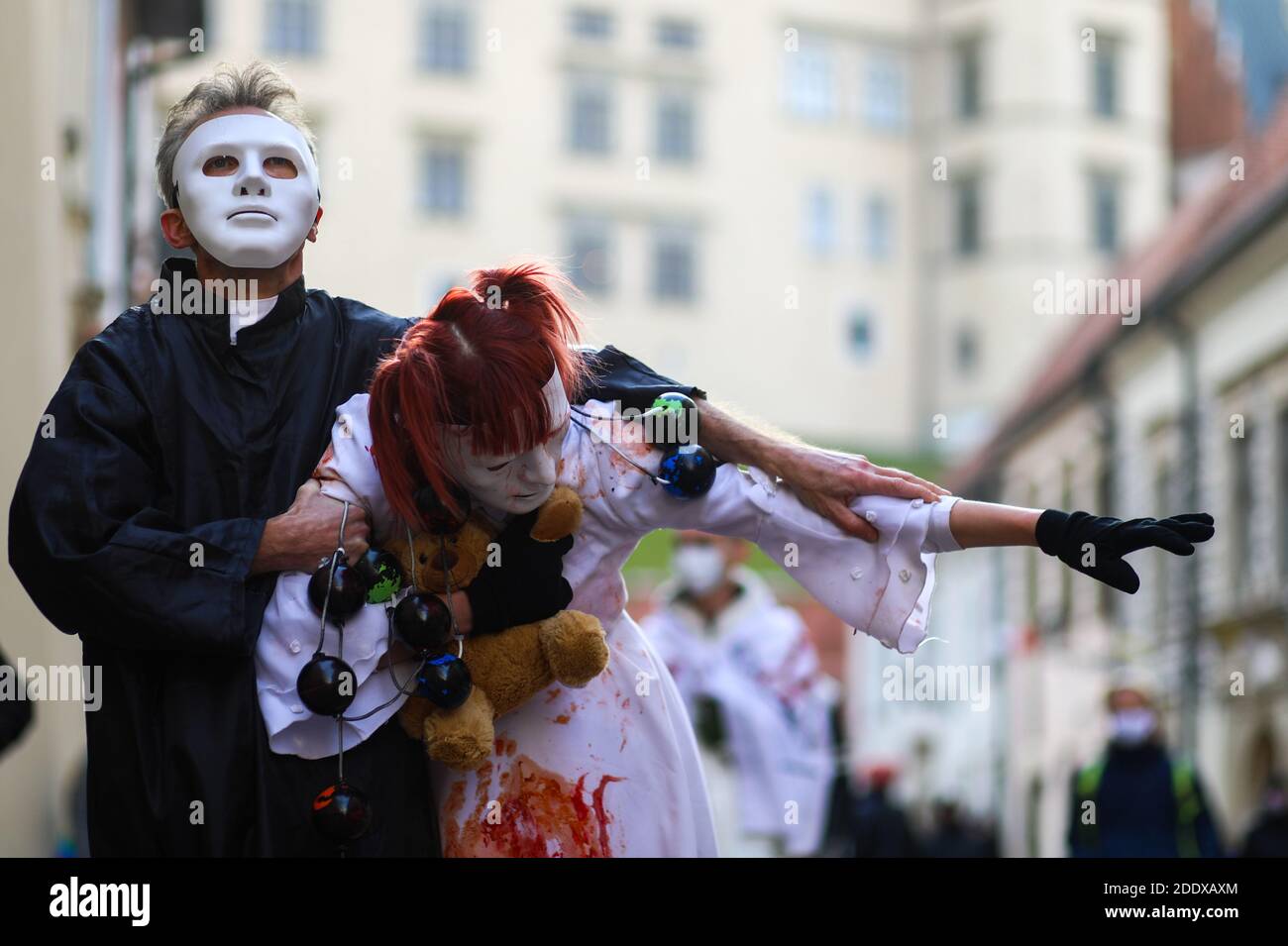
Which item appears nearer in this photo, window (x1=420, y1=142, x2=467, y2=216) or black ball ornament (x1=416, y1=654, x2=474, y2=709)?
black ball ornament (x1=416, y1=654, x2=474, y2=709)

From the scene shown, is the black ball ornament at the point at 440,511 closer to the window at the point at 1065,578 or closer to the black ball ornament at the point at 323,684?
the black ball ornament at the point at 323,684

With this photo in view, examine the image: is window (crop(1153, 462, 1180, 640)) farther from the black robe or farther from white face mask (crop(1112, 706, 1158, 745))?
the black robe

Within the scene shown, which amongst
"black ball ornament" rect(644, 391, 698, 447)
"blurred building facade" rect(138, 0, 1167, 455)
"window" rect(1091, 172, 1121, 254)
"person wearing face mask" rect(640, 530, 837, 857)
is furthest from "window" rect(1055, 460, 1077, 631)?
"window" rect(1091, 172, 1121, 254)

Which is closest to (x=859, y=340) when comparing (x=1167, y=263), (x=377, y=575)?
(x=1167, y=263)

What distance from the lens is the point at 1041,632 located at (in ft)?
108

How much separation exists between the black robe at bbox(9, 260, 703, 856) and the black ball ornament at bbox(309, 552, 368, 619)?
115 mm

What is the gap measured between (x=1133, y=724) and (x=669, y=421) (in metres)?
6.12

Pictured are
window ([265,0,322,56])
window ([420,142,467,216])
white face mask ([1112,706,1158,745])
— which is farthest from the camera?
window ([420,142,467,216])

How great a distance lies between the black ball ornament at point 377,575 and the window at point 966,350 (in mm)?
61477

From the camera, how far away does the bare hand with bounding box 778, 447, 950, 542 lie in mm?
4578

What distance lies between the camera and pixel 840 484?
15.0 feet

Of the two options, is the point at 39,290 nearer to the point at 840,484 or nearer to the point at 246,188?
the point at 246,188

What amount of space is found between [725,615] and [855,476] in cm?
599
